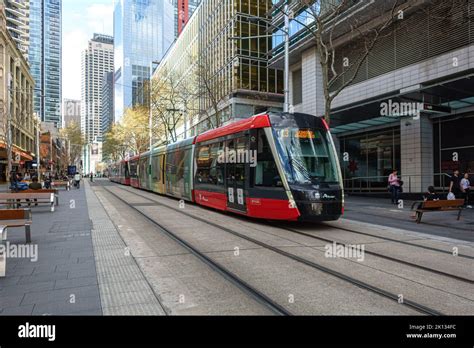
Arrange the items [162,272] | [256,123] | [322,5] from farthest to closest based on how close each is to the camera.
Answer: [322,5], [256,123], [162,272]

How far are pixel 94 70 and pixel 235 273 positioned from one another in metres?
90.1

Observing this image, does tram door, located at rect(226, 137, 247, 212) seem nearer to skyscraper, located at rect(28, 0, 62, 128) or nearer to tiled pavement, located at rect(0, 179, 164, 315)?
tiled pavement, located at rect(0, 179, 164, 315)

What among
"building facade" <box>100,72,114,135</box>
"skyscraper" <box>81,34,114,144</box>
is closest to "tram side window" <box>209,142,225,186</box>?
"building facade" <box>100,72,114,135</box>

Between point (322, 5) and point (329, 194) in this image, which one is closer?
point (329, 194)

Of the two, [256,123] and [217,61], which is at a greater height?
[217,61]

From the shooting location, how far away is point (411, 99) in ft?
63.3

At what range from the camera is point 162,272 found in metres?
6.14

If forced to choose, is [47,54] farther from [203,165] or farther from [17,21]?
[203,165]

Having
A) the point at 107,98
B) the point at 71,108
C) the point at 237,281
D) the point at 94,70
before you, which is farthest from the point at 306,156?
the point at 107,98

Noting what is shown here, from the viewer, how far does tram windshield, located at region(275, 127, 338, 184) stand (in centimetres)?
1042
